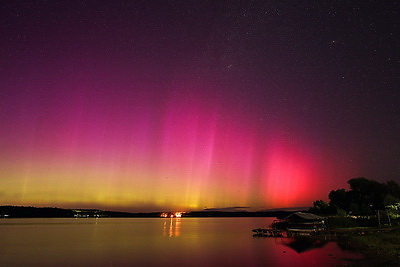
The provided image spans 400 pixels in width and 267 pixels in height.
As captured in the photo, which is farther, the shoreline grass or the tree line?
the tree line

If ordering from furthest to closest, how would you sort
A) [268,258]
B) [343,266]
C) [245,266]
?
[268,258], [245,266], [343,266]

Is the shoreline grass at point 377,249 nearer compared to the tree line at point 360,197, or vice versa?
the shoreline grass at point 377,249

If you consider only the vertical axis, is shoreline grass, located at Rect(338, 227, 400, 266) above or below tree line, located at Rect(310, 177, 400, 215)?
below

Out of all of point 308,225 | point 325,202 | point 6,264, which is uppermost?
point 325,202

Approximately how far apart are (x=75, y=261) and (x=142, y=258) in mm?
8438

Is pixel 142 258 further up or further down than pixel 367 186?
further down

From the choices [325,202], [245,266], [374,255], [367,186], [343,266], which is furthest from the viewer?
[325,202]

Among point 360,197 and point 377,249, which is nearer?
point 377,249

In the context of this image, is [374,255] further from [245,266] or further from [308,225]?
[308,225]

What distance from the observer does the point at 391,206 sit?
70.9 metres

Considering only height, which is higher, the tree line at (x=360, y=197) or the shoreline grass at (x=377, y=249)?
the tree line at (x=360, y=197)

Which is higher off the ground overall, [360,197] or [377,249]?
[360,197]

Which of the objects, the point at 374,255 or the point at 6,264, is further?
the point at 6,264

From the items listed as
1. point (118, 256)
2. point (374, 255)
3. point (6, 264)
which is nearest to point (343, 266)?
point (374, 255)
